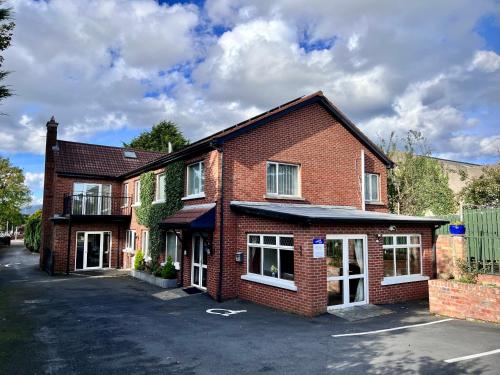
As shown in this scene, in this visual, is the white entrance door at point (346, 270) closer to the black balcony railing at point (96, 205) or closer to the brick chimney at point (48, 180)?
the black balcony railing at point (96, 205)

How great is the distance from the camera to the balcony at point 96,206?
2156 centimetres

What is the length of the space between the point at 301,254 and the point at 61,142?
19.9 metres

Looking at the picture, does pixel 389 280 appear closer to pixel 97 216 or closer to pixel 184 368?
pixel 184 368

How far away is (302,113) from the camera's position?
51.7ft

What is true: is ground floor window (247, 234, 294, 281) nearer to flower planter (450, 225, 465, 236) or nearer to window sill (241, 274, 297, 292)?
window sill (241, 274, 297, 292)

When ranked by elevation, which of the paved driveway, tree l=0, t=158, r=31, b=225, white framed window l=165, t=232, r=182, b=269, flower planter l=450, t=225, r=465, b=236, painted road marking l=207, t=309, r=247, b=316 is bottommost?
painted road marking l=207, t=309, r=247, b=316

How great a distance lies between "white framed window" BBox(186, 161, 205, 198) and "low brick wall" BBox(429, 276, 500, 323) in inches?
334

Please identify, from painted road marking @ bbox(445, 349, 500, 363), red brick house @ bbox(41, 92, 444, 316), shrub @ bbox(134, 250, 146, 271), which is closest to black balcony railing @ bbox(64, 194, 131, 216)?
red brick house @ bbox(41, 92, 444, 316)

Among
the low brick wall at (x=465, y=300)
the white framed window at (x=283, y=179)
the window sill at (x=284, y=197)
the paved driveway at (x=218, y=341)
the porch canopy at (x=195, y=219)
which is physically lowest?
the paved driveway at (x=218, y=341)

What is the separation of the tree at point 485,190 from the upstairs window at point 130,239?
64.5ft

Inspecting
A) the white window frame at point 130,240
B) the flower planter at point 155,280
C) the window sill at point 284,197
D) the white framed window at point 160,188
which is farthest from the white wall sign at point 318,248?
the white window frame at point 130,240

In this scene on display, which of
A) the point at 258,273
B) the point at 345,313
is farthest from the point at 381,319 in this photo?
the point at 258,273

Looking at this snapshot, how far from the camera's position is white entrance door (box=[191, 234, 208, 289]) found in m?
14.7

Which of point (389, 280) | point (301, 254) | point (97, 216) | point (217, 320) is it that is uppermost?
point (97, 216)
